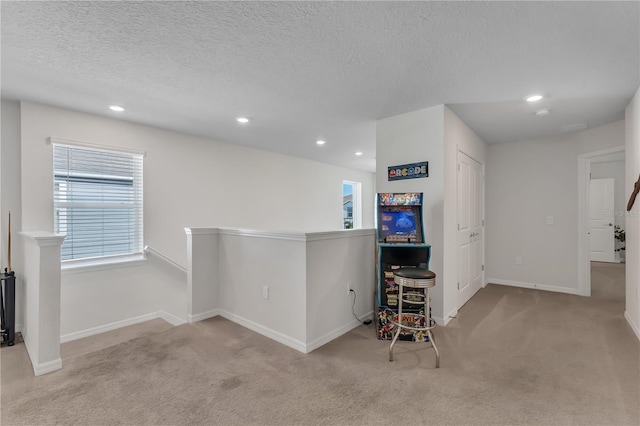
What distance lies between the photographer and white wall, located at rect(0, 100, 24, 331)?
10.1ft

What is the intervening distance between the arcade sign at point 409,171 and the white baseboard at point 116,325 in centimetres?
363

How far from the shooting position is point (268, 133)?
439 centimetres

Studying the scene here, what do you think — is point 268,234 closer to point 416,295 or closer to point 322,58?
point 416,295

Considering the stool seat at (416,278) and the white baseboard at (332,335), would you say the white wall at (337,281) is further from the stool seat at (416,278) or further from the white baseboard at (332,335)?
the stool seat at (416,278)

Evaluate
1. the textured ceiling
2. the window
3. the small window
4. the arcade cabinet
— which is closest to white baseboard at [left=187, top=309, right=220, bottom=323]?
the window

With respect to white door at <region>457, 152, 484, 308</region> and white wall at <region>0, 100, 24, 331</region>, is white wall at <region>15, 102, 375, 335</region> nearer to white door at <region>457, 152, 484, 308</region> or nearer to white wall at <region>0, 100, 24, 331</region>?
white wall at <region>0, 100, 24, 331</region>

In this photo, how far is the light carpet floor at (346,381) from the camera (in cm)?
182

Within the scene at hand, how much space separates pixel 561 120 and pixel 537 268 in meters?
2.35

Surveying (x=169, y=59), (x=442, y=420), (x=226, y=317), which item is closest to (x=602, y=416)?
(x=442, y=420)

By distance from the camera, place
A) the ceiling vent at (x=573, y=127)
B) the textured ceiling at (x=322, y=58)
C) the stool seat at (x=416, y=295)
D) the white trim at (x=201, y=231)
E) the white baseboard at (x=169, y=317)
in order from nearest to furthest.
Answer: the textured ceiling at (x=322, y=58) → the stool seat at (x=416, y=295) → the white trim at (x=201, y=231) → the ceiling vent at (x=573, y=127) → the white baseboard at (x=169, y=317)

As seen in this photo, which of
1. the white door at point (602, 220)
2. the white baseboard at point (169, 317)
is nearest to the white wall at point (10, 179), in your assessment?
the white baseboard at point (169, 317)

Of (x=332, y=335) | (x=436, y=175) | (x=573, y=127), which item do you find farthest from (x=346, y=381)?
(x=573, y=127)

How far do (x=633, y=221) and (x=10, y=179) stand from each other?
6610 mm

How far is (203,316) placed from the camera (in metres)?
3.50
